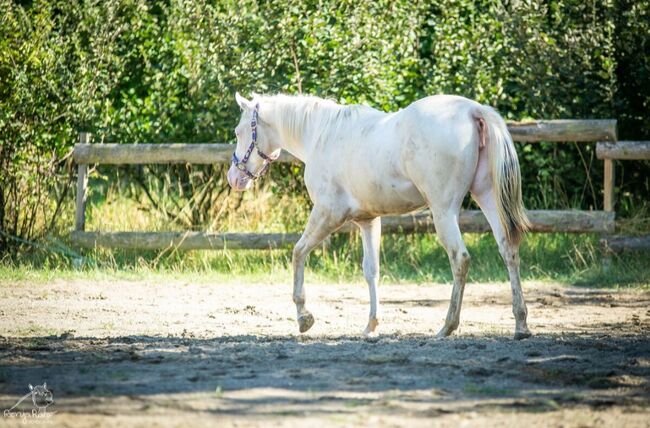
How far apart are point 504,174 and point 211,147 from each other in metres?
4.98

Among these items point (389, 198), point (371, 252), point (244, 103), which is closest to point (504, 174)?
point (389, 198)

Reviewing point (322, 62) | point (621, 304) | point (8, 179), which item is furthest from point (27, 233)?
point (621, 304)

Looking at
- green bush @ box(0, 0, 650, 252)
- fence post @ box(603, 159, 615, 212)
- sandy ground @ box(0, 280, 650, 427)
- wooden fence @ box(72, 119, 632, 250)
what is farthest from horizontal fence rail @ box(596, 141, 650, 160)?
sandy ground @ box(0, 280, 650, 427)

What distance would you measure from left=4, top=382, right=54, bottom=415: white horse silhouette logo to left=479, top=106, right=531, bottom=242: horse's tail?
10.9 feet

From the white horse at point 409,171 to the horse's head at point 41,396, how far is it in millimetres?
2675

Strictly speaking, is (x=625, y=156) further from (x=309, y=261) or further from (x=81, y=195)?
(x=81, y=195)

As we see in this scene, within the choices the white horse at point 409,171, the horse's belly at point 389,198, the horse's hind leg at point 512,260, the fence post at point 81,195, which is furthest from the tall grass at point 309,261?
the horse's hind leg at point 512,260

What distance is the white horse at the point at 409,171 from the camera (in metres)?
6.57

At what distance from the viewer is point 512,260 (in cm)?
665

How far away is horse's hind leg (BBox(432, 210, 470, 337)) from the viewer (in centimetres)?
660

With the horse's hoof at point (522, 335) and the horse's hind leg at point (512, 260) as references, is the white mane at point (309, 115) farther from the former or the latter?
the horse's hoof at point (522, 335)

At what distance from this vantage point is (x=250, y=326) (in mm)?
7617

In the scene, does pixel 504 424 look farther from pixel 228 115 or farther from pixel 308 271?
pixel 228 115

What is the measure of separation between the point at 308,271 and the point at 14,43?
4.26 metres
